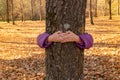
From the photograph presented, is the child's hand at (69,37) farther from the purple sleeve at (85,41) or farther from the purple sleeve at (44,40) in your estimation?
the purple sleeve at (44,40)

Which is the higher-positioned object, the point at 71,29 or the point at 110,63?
the point at 71,29

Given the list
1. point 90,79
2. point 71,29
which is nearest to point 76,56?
point 71,29

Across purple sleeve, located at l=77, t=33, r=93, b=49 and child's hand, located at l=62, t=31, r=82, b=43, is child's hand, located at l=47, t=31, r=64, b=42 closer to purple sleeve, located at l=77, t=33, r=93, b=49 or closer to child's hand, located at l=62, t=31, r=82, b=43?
child's hand, located at l=62, t=31, r=82, b=43

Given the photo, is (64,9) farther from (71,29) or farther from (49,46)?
(49,46)

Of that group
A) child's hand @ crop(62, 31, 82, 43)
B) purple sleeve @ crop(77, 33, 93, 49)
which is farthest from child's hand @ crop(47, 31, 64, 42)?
purple sleeve @ crop(77, 33, 93, 49)

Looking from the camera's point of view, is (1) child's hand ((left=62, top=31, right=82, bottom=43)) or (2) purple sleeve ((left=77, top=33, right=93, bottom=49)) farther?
(2) purple sleeve ((left=77, top=33, right=93, bottom=49))

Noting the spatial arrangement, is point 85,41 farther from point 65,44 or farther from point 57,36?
point 57,36

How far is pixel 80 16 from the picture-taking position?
3.48 m

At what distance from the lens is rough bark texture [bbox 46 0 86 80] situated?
3.40 m

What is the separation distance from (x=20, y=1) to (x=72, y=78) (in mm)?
62869

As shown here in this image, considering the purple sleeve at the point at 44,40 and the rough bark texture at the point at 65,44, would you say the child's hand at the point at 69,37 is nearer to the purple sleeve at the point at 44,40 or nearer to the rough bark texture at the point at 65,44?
the rough bark texture at the point at 65,44

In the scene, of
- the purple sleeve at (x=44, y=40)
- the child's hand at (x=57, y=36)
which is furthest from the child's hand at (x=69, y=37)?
the purple sleeve at (x=44, y=40)

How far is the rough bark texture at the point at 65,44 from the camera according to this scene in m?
3.40

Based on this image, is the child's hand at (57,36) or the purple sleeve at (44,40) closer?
the child's hand at (57,36)
